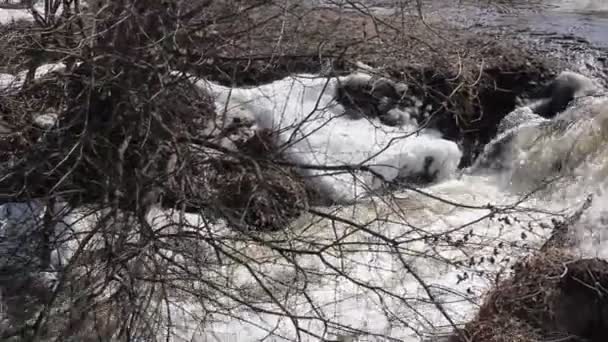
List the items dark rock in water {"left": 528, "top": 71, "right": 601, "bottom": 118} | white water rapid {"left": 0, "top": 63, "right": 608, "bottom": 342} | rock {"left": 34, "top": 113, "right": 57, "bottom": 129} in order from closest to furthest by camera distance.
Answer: white water rapid {"left": 0, "top": 63, "right": 608, "bottom": 342} < rock {"left": 34, "top": 113, "right": 57, "bottom": 129} < dark rock in water {"left": 528, "top": 71, "right": 601, "bottom": 118}

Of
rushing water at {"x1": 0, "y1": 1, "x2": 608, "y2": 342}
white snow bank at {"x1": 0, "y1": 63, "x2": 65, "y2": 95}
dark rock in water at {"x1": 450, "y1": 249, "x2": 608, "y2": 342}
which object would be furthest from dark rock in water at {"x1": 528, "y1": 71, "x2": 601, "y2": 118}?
white snow bank at {"x1": 0, "y1": 63, "x2": 65, "y2": 95}

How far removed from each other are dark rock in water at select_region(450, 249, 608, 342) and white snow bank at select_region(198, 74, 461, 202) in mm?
832

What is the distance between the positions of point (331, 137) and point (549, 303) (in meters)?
2.22

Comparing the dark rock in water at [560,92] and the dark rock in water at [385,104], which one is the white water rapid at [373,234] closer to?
the dark rock in water at [385,104]

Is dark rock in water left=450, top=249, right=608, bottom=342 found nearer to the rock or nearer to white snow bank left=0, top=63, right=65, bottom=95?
the rock

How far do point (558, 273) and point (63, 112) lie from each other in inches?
96.2

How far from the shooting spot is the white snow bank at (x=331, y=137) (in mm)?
3858

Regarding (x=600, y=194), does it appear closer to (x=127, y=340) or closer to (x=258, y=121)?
(x=258, y=121)

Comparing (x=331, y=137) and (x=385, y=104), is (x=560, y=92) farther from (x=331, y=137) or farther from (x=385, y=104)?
(x=331, y=137)

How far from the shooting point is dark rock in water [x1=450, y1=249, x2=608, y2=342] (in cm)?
407

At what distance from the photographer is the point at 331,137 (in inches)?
234

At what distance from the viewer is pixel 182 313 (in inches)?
141

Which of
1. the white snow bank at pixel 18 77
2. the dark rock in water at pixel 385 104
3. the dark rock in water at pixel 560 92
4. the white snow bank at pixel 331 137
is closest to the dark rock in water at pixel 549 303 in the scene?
the white snow bank at pixel 331 137

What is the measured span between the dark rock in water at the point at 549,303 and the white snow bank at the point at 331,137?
832 millimetres
